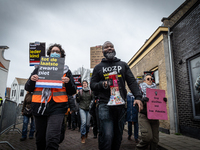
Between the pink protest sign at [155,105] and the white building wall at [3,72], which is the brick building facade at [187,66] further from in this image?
the white building wall at [3,72]

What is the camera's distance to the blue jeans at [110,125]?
2.49m

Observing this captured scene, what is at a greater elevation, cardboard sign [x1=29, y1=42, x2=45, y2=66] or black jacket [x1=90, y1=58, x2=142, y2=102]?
cardboard sign [x1=29, y1=42, x2=45, y2=66]

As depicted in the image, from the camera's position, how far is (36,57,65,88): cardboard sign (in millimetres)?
2756

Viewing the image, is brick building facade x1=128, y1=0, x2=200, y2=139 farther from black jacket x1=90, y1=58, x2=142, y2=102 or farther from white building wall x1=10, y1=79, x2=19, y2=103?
white building wall x1=10, y1=79, x2=19, y2=103

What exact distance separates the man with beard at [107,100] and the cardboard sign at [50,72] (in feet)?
1.93

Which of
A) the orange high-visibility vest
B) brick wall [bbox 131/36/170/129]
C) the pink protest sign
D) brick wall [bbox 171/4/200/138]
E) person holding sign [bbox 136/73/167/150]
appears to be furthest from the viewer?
brick wall [bbox 131/36/170/129]

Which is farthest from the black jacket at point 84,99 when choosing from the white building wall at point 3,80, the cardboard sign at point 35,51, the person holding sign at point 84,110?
the white building wall at point 3,80

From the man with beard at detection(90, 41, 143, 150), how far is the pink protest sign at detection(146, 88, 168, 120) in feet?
4.21

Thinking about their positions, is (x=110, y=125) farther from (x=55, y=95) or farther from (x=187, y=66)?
(x=187, y=66)

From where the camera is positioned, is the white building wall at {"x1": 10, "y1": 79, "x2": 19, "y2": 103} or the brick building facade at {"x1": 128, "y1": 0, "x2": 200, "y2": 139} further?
the white building wall at {"x1": 10, "y1": 79, "x2": 19, "y2": 103}

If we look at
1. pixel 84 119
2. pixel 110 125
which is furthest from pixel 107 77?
pixel 84 119

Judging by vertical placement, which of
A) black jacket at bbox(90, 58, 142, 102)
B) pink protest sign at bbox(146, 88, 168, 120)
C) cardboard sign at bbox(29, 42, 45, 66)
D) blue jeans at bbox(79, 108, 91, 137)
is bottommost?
blue jeans at bbox(79, 108, 91, 137)

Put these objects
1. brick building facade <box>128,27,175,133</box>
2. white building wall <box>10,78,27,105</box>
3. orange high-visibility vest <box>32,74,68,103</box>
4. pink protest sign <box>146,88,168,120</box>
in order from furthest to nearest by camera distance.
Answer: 1. white building wall <box>10,78,27,105</box>
2. brick building facade <box>128,27,175,133</box>
3. pink protest sign <box>146,88,168,120</box>
4. orange high-visibility vest <box>32,74,68,103</box>

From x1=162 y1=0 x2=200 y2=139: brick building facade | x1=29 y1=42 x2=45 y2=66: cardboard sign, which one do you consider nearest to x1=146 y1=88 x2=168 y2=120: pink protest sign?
x1=162 y1=0 x2=200 y2=139: brick building facade
